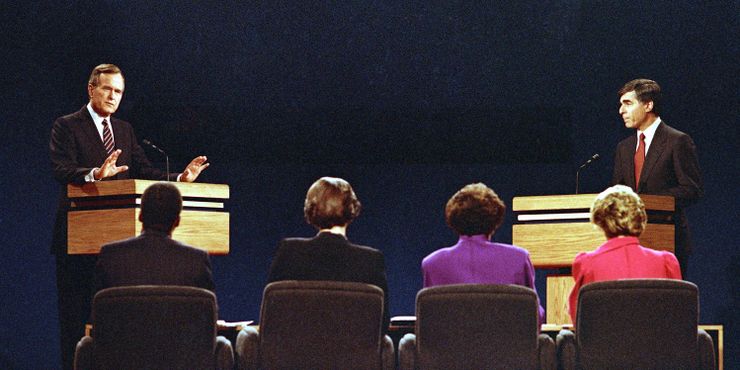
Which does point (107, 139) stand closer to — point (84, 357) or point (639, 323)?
point (84, 357)

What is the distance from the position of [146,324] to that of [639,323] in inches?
64.0

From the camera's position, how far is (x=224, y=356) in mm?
3143

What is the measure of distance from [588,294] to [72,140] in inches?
111

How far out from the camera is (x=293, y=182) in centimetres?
633

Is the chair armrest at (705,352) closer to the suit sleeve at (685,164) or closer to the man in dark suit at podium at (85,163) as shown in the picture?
the suit sleeve at (685,164)

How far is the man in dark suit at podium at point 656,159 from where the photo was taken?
15.3 feet

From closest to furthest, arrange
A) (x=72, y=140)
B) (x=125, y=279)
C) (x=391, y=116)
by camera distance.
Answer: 1. (x=125, y=279)
2. (x=72, y=140)
3. (x=391, y=116)

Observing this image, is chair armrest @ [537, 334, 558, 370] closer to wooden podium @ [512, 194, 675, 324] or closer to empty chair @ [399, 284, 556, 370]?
empty chair @ [399, 284, 556, 370]

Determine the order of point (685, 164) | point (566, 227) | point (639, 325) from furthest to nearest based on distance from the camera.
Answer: point (685, 164)
point (566, 227)
point (639, 325)

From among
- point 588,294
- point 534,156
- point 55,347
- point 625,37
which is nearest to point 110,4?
point 55,347

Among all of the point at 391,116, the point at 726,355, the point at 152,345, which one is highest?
the point at 391,116

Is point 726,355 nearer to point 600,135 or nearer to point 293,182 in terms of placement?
point 600,135

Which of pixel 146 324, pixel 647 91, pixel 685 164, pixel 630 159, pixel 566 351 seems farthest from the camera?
pixel 630 159

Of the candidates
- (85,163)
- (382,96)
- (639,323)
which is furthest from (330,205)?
(382,96)
